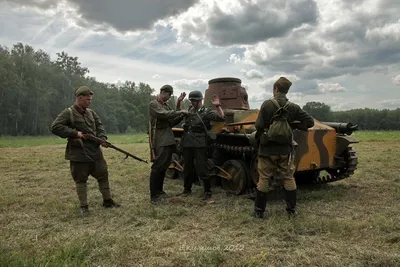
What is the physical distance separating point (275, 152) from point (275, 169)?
0.32m

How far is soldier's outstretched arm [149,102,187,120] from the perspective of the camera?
672 cm

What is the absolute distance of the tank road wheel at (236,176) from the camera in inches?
287

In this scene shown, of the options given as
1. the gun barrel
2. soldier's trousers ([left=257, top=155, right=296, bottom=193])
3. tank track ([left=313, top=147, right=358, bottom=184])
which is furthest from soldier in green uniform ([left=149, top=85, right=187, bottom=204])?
tank track ([left=313, top=147, right=358, bottom=184])

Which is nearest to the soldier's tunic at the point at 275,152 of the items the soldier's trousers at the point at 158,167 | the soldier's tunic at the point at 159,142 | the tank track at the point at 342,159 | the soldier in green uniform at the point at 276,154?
the soldier in green uniform at the point at 276,154

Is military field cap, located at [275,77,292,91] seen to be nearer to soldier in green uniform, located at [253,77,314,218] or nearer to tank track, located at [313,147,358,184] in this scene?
soldier in green uniform, located at [253,77,314,218]

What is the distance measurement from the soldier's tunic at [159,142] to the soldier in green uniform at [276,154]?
1.82 m

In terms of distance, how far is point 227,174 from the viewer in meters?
7.62

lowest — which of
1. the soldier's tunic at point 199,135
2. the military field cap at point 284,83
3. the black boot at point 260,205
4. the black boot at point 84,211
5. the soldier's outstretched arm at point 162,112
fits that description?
the black boot at point 84,211

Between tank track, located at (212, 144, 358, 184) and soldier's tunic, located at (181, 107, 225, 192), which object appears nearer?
soldier's tunic, located at (181, 107, 225, 192)

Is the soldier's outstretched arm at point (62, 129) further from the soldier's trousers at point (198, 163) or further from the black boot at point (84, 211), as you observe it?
the soldier's trousers at point (198, 163)

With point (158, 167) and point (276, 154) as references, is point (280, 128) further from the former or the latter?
point (158, 167)

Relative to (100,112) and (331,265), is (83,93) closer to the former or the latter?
(331,265)

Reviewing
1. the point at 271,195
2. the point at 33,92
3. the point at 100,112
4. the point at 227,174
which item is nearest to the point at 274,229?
the point at 271,195

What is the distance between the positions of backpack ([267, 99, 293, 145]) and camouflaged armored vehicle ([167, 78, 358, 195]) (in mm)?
1117
